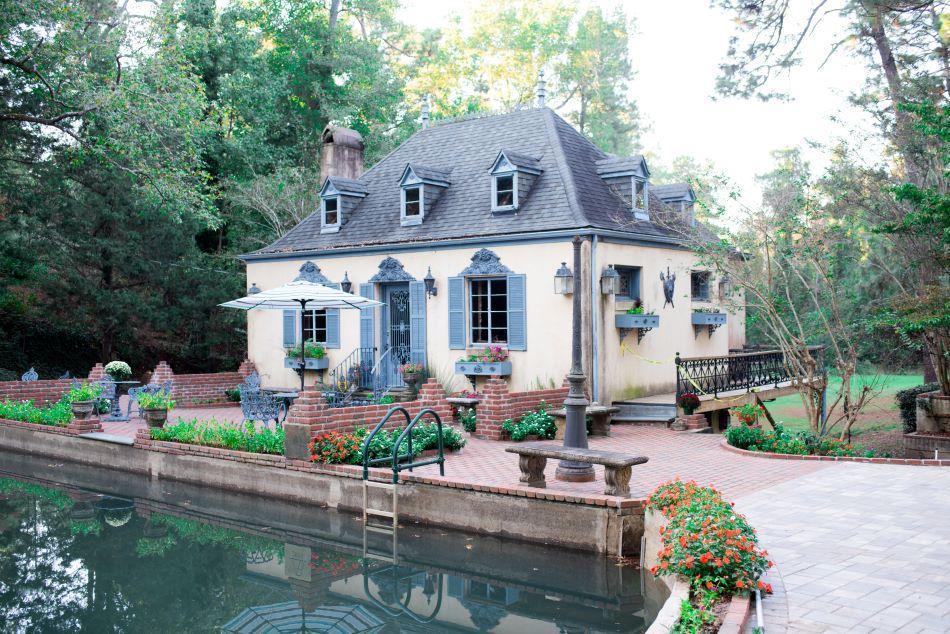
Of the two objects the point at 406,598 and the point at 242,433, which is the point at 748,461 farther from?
the point at 242,433

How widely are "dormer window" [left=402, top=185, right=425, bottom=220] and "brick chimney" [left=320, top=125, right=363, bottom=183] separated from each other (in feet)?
13.0

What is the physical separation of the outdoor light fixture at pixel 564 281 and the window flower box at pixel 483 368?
71.8 inches

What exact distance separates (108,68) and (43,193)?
11.6 ft

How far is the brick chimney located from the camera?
20922 millimetres

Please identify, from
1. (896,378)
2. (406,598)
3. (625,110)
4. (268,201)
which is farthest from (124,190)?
(896,378)

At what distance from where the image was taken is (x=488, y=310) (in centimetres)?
1582

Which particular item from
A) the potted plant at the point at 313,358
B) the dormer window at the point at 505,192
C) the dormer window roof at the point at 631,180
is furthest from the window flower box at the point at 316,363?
the dormer window roof at the point at 631,180

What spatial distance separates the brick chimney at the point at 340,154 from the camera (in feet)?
68.6

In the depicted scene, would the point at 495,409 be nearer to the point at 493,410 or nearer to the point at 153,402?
the point at 493,410

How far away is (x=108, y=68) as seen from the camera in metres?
19.7

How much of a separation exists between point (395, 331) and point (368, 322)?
24.9 inches

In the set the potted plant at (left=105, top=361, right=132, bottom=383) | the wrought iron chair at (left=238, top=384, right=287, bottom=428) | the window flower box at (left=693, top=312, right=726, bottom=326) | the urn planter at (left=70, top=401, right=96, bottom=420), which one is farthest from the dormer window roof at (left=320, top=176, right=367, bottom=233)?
the window flower box at (left=693, top=312, right=726, bottom=326)

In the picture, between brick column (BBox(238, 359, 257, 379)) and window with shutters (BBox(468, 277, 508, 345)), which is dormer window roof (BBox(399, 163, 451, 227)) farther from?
brick column (BBox(238, 359, 257, 379))

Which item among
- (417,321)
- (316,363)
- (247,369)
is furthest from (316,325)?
(417,321)
